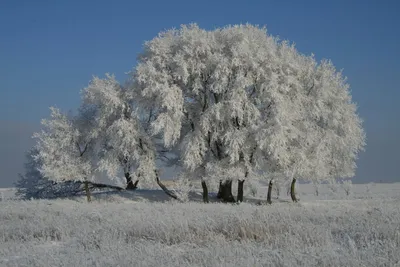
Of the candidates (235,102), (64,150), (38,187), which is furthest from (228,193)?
(38,187)

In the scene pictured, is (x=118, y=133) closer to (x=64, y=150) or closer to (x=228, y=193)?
(x=64, y=150)

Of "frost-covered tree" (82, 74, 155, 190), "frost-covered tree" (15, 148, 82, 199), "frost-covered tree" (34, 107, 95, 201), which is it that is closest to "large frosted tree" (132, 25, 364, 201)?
"frost-covered tree" (82, 74, 155, 190)

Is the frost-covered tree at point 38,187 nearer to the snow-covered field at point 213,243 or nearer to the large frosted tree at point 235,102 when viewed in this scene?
the large frosted tree at point 235,102

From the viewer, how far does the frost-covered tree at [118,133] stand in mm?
32412

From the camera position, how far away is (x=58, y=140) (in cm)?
A: 3559

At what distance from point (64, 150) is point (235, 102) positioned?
14.8m

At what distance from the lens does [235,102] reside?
98.0ft

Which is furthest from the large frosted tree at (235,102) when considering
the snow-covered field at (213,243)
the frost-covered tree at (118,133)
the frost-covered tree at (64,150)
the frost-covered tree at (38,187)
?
the snow-covered field at (213,243)

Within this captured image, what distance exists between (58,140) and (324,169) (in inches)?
823

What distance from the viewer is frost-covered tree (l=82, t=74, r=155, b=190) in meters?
32.4

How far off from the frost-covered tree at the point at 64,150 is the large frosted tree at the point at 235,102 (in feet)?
22.3

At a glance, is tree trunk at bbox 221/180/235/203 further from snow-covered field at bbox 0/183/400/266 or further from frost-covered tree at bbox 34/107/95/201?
snow-covered field at bbox 0/183/400/266

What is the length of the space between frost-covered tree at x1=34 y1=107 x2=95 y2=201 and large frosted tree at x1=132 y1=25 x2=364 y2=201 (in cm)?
680

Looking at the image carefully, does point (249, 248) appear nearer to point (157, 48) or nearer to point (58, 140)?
point (157, 48)
